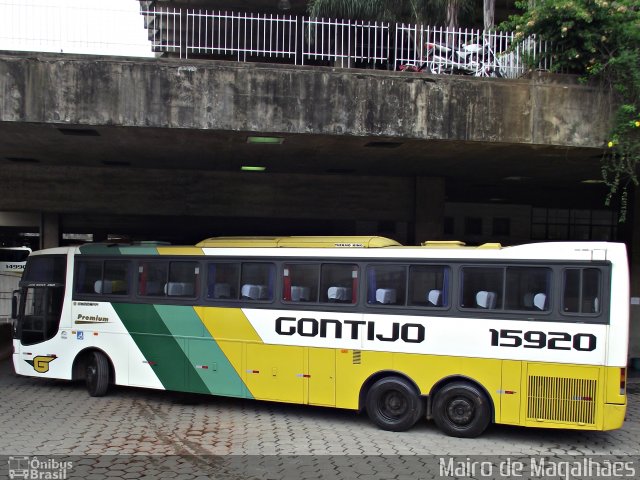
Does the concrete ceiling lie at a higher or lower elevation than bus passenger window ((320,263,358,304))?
higher

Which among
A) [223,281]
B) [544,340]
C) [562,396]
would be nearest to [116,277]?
[223,281]

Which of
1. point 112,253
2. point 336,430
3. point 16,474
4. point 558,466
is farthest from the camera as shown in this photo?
point 112,253

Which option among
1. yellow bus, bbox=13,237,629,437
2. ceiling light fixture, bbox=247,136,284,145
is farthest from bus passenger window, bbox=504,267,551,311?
ceiling light fixture, bbox=247,136,284,145

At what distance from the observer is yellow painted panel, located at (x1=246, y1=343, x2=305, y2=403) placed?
8391mm

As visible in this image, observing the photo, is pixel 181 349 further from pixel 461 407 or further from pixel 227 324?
pixel 461 407

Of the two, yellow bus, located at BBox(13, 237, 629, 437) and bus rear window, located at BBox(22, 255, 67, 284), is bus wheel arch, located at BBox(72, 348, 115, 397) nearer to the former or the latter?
yellow bus, located at BBox(13, 237, 629, 437)

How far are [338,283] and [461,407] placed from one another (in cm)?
245

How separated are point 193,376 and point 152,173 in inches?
257

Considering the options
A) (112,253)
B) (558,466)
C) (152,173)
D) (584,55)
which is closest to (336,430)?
A: (558,466)

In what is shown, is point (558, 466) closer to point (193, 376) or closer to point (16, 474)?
point (193, 376)

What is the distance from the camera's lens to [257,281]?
8750 mm

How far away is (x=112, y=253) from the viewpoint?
9812 mm

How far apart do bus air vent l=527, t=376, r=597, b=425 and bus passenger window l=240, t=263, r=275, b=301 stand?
3.98 m

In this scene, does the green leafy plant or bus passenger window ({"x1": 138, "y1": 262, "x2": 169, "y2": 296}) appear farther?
bus passenger window ({"x1": 138, "y1": 262, "x2": 169, "y2": 296})
